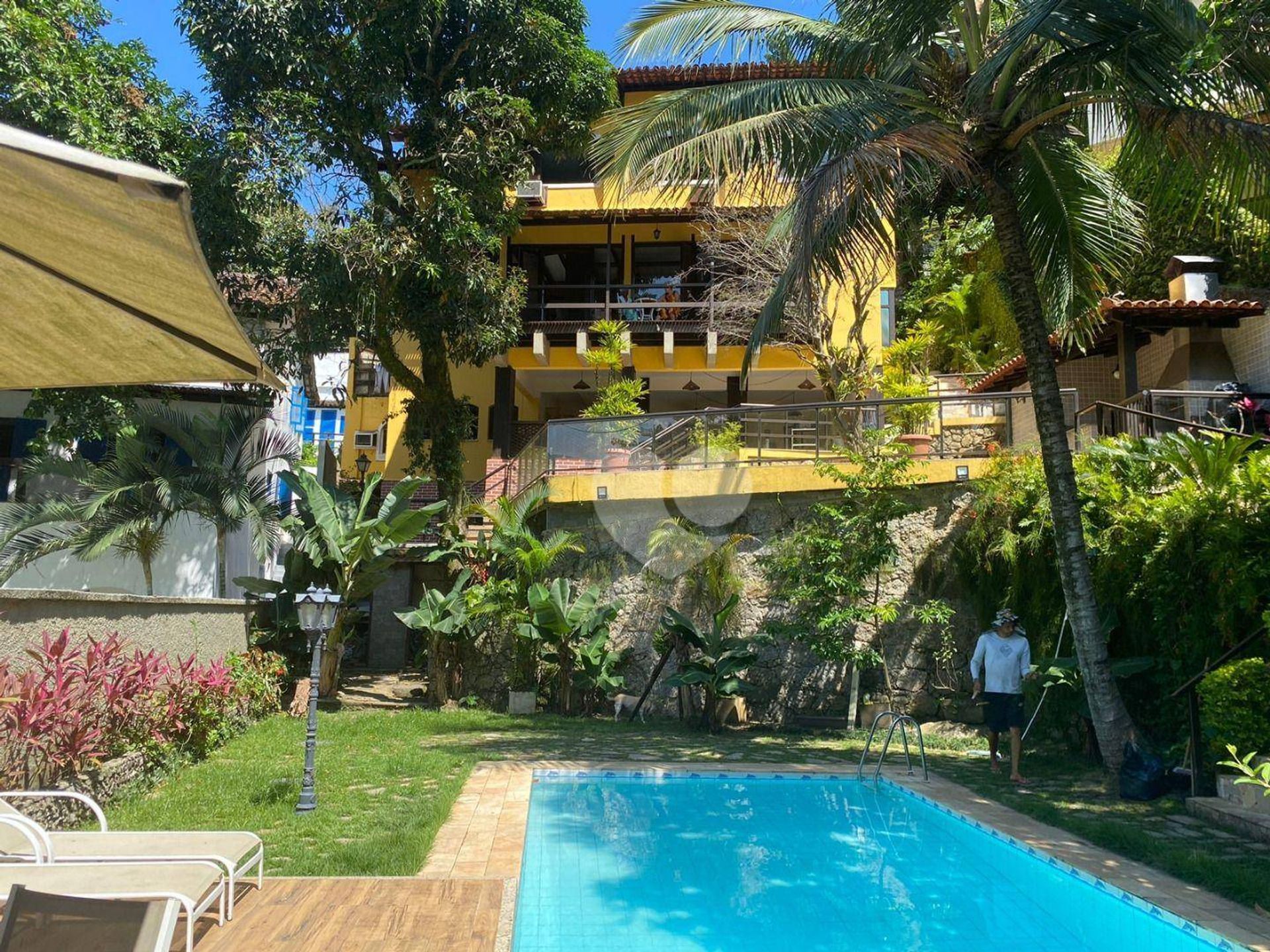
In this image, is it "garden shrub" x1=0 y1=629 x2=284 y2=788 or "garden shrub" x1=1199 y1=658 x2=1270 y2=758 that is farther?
"garden shrub" x1=1199 y1=658 x2=1270 y2=758

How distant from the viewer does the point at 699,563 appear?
16.0 m

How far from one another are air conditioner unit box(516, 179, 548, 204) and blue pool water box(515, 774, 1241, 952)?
1467 cm

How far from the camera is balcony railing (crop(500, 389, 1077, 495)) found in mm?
14930

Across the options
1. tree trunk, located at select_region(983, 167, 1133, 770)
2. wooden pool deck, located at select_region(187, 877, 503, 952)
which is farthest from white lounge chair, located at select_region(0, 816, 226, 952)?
tree trunk, located at select_region(983, 167, 1133, 770)

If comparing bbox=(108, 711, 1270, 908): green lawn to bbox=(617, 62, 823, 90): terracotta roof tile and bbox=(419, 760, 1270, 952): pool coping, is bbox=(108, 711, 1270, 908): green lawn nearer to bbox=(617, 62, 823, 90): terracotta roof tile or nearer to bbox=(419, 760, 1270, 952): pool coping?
bbox=(419, 760, 1270, 952): pool coping

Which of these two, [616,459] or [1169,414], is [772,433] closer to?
[616,459]

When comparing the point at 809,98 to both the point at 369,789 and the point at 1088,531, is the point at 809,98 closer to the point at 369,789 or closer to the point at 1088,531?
the point at 1088,531

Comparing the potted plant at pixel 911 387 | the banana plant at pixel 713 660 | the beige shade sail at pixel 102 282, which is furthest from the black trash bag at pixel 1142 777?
the beige shade sail at pixel 102 282

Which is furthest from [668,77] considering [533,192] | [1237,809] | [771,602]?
[1237,809]

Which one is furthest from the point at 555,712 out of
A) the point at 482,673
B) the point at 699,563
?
the point at 699,563

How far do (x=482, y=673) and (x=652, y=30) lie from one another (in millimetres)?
10802

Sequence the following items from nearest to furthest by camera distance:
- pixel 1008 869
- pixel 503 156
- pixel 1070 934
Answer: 1. pixel 1070 934
2. pixel 1008 869
3. pixel 503 156

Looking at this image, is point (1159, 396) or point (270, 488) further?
point (270, 488)

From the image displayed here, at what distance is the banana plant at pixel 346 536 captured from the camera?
51.4ft
